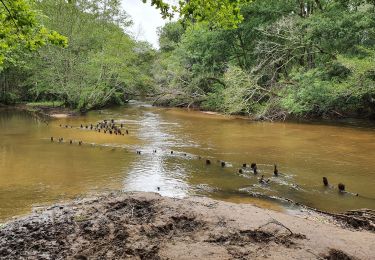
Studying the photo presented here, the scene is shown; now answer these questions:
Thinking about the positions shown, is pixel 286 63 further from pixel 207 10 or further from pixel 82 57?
pixel 207 10

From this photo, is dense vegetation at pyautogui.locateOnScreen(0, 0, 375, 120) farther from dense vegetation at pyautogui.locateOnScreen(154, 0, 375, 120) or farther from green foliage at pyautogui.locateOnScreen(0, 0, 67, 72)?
green foliage at pyautogui.locateOnScreen(0, 0, 67, 72)

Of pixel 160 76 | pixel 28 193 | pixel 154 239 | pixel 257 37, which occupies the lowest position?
pixel 28 193

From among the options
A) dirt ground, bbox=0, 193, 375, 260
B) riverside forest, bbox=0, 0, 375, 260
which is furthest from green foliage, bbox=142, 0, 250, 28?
dirt ground, bbox=0, 193, 375, 260

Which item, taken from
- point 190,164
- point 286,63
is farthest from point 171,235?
point 286,63

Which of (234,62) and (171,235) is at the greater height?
(234,62)

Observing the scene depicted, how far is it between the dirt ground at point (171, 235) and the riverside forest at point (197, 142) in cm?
3

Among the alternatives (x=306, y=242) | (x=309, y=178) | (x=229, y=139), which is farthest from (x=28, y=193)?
(x=229, y=139)

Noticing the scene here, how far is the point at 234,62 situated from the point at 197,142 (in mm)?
16753

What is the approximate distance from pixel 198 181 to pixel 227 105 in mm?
16694

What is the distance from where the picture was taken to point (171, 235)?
5.24 metres

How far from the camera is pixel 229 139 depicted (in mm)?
17625

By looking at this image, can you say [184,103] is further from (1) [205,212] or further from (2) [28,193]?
(1) [205,212]

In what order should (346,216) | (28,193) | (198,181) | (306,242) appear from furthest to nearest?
(198,181)
(28,193)
(346,216)
(306,242)

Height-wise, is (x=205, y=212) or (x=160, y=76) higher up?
(x=160, y=76)
